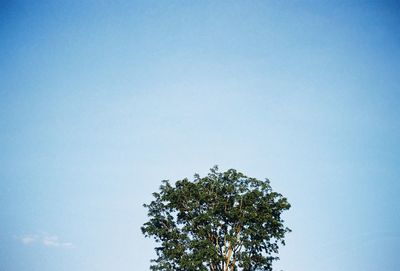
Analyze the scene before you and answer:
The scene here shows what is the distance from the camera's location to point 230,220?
37.5 meters

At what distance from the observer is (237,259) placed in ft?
119

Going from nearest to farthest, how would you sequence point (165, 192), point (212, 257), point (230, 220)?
point (212, 257), point (230, 220), point (165, 192)

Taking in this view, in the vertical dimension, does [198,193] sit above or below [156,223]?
above

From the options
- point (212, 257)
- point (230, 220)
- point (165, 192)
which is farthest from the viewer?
point (165, 192)

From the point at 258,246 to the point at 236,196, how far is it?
233 inches

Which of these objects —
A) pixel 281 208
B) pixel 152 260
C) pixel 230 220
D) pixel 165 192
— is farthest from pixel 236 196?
pixel 152 260

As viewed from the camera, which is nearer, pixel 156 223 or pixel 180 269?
pixel 180 269

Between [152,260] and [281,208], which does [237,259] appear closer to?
[281,208]

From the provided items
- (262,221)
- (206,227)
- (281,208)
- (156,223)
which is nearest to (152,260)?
(156,223)

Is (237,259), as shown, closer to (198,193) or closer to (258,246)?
(258,246)

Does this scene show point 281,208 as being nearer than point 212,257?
No

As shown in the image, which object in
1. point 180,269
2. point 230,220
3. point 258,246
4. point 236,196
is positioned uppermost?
point 236,196

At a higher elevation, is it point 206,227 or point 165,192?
point 165,192

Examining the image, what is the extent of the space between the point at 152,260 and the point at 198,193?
931cm
